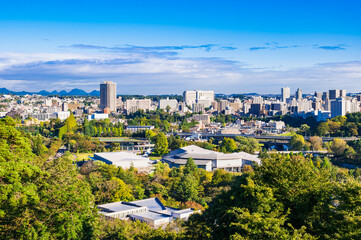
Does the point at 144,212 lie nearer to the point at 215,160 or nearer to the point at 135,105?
the point at 215,160

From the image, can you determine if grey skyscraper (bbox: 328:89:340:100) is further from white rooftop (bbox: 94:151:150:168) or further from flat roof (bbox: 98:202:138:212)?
flat roof (bbox: 98:202:138:212)

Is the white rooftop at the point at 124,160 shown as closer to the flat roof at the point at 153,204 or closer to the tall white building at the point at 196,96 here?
the flat roof at the point at 153,204

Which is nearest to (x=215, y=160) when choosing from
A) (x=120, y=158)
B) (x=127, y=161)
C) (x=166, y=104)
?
(x=127, y=161)

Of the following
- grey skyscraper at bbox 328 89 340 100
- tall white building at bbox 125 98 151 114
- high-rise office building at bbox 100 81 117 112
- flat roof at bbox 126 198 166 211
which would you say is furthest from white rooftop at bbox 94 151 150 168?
grey skyscraper at bbox 328 89 340 100

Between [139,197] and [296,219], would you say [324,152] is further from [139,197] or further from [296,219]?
[296,219]

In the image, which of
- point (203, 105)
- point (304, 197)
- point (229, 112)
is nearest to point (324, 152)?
point (304, 197)
